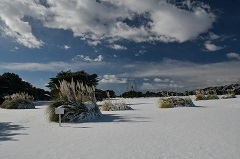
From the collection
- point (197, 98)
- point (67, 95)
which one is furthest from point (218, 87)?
point (67, 95)

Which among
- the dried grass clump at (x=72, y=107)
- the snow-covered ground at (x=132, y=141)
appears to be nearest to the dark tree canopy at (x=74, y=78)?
the dried grass clump at (x=72, y=107)

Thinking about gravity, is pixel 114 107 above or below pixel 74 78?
below

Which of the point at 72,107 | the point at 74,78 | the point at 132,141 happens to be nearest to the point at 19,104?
the point at 74,78

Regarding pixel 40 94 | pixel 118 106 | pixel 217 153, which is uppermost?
pixel 40 94

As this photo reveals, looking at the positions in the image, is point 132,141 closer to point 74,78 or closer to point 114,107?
point 114,107

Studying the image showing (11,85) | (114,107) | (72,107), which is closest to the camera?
(72,107)

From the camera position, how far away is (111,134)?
287 inches

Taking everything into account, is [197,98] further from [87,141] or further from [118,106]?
[87,141]

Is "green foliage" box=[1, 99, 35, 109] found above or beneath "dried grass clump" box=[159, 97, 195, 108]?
above

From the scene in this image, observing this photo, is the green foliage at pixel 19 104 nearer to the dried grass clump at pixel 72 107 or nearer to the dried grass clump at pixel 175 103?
the dried grass clump at pixel 175 103

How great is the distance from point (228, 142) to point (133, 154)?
194 centimetres

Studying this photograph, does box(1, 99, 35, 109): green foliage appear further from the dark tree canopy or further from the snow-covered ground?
the snow-covered ground

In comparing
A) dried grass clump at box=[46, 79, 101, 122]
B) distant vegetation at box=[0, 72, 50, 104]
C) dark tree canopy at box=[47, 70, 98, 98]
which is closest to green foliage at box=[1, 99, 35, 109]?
dark tree canopy at box=[47, 70, 98, 98]

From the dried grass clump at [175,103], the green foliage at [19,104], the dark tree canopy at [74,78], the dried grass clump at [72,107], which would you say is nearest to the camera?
the dried grass clump at [72,107]
